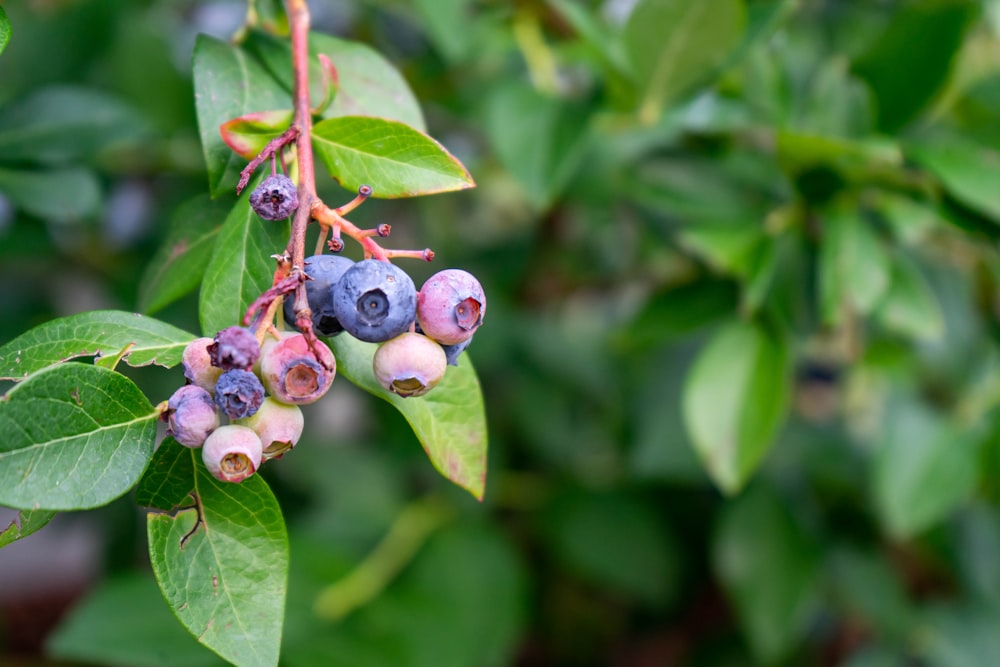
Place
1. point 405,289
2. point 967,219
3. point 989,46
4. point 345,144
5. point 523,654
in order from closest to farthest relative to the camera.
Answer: point 405,289 → point 345,144 → point 967,219 → point 989,46 → point 523,654

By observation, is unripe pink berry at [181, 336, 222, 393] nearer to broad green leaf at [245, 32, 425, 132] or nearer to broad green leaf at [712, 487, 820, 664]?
broad green leaf at [245, 32, 425, 132]

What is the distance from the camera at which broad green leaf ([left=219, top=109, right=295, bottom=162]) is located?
1.87ft

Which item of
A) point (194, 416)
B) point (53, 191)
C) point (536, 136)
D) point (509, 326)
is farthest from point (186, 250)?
point (509, 326)

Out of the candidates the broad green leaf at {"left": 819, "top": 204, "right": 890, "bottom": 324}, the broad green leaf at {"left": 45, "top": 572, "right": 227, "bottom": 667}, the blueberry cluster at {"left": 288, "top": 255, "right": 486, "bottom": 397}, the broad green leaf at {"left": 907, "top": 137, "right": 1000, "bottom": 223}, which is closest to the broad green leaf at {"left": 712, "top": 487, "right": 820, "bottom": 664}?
the broad green leaf at {"left": 819, "top": 204, "right": 890, "bottom": 324}

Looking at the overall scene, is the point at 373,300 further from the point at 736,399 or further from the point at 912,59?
the point at 912,59

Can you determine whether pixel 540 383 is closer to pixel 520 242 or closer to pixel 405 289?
pixel 520 242

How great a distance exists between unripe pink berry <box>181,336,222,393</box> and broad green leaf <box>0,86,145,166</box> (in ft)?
1.77

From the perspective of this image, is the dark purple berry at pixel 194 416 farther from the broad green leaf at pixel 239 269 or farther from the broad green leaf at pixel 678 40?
the broad green leaf at pixel 678 40

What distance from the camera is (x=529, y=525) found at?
1.71 metres

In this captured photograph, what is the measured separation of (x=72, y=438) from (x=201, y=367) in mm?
80

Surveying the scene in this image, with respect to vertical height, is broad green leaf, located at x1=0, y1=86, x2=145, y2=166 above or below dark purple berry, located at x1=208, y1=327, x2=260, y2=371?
below

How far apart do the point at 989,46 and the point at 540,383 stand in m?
1.01

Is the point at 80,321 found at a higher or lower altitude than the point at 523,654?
higher

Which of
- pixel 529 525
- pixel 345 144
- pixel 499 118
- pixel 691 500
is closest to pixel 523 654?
pixel 529 525
